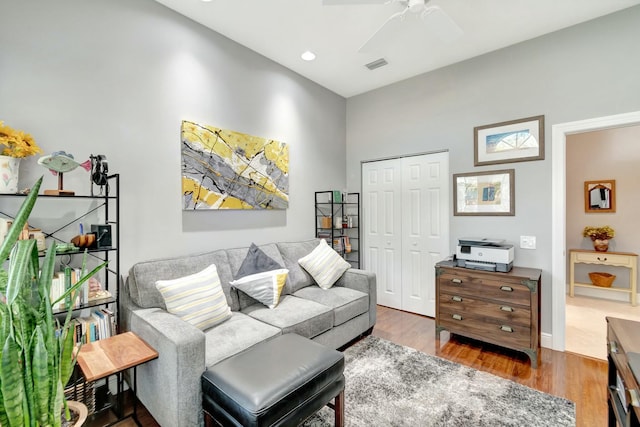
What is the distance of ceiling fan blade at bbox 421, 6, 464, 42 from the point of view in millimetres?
2076

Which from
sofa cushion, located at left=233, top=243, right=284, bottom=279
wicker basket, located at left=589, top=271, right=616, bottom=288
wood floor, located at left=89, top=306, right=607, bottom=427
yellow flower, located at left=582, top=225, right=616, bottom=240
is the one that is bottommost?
wood floor, located at left=89, top=306, right=607, bottom=427

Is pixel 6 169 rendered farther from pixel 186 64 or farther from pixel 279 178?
pixel 279 178

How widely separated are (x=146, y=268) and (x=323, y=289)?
166 cm

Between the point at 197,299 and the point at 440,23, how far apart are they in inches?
106

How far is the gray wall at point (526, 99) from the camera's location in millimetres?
2590

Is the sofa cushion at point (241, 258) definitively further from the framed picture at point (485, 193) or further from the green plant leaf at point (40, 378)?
the framed picture at point (485, 193)

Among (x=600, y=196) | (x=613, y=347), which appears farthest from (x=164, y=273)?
(x=600, y=196)

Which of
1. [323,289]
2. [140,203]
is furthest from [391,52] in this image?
[140,203]

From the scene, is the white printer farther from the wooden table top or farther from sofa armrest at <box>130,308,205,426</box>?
the wooden table top

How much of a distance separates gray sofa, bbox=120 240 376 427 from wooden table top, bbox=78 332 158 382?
0.07 meters

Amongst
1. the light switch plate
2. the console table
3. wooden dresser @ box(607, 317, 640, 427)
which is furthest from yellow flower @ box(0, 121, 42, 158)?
the console table

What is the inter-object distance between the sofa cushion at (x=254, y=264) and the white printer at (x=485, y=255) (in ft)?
6.06

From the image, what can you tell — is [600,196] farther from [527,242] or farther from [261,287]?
[261,287]

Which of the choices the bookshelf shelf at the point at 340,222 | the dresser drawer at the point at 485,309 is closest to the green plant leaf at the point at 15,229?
the bookshelf shelf at the point at 340,222
